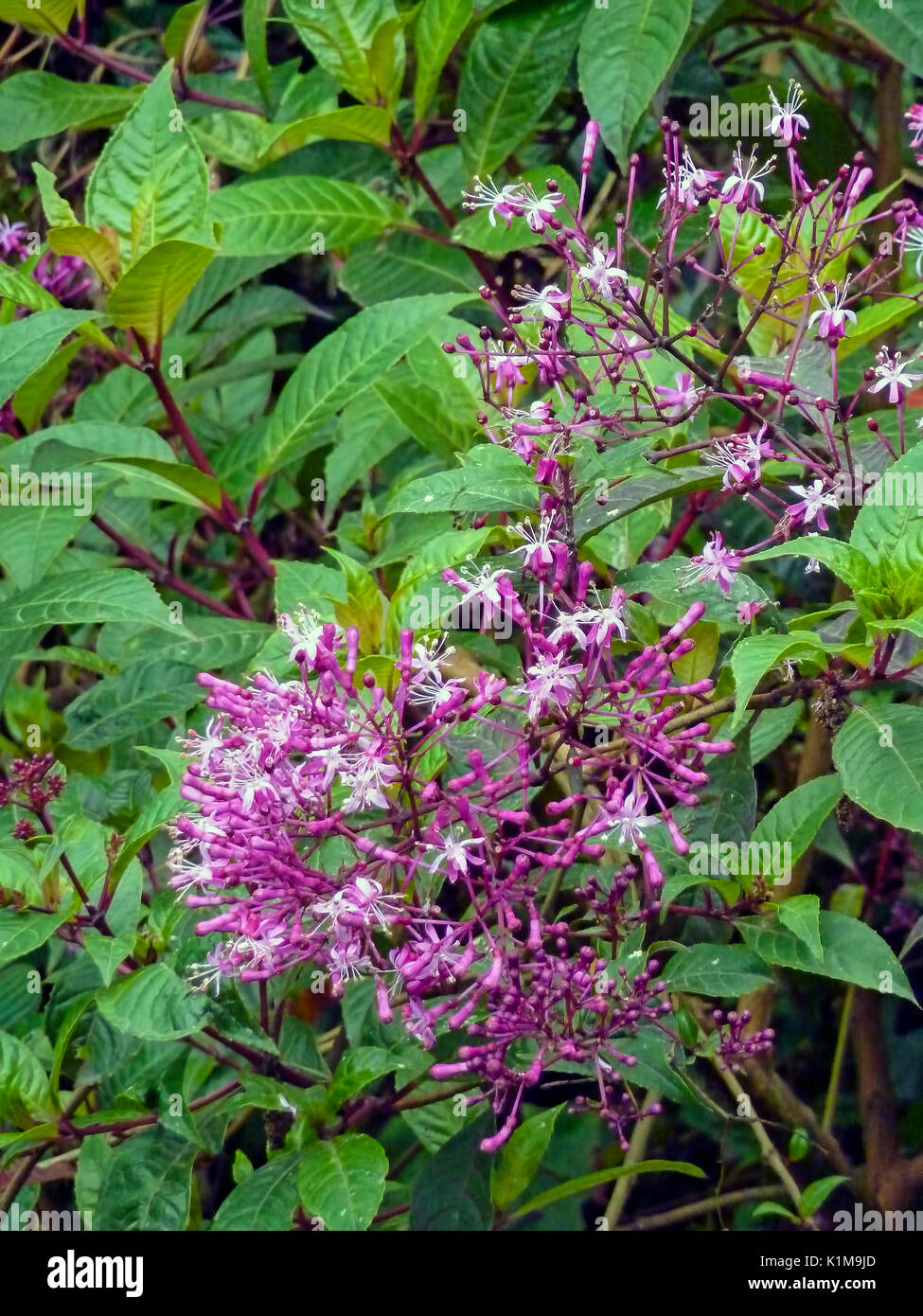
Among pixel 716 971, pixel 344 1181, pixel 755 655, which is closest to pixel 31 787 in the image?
pixel 344 1181

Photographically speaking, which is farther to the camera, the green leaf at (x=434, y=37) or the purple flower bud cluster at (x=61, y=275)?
the purple flower bud cluster at (x=61, y=275)

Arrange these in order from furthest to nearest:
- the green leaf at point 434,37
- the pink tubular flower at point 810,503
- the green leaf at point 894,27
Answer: the green leaf at point 434,37
the green leaf at point 894,27
the pink tubular flower at point 810,503

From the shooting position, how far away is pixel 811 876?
2.39 m

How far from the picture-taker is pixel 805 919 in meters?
1.37

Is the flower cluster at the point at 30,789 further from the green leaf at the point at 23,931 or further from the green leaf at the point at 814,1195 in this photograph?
the green leaf at the point at 814,1195

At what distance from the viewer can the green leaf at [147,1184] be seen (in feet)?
5.19

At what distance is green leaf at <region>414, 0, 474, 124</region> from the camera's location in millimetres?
1955

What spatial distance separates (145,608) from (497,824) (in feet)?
1.61

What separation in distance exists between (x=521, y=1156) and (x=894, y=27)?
4.63 feet

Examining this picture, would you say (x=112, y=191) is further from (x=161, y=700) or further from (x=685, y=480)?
(x=685, y=480)

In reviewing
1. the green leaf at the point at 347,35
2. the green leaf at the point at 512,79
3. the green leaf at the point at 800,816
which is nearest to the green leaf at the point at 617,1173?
the green leaf at the point at 800,816

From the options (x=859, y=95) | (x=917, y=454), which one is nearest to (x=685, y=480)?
(x=917, y=454)
